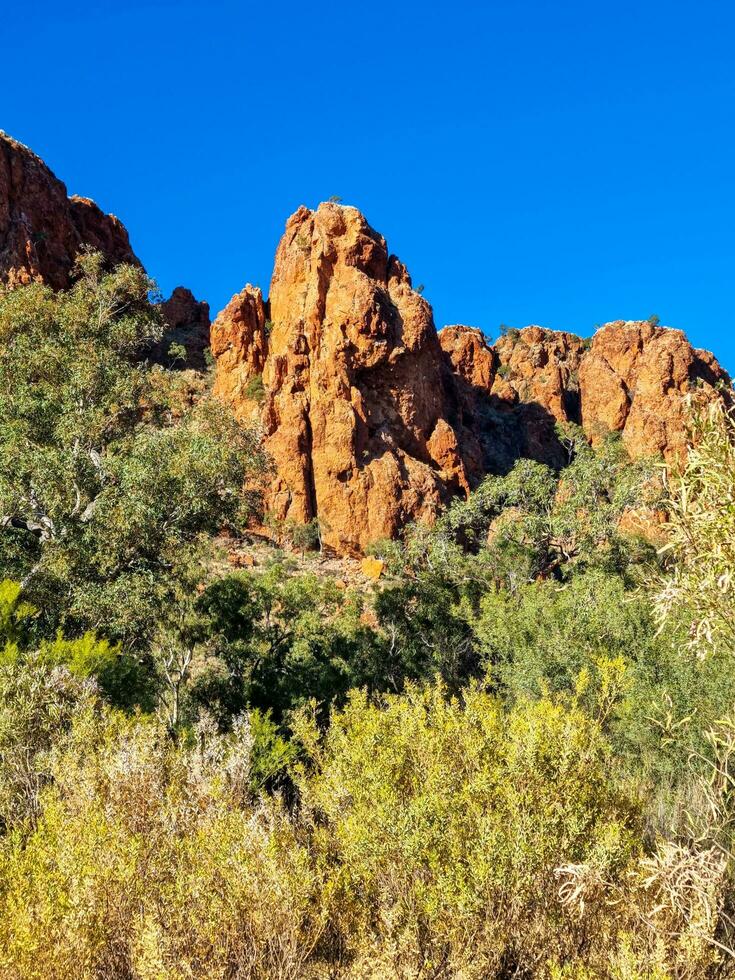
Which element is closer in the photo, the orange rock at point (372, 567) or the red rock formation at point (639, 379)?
the orange rock at point (372, 567)

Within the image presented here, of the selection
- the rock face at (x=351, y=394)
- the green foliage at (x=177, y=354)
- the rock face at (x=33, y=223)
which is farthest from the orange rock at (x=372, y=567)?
the rock face at (x=33, y=223)

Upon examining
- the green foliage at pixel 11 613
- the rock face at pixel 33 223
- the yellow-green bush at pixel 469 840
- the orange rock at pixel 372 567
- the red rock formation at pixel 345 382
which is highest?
the rock face at pixel 33 223

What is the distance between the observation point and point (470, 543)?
43625 mm

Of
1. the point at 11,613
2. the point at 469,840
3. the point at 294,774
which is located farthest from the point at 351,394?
the point at 469,840

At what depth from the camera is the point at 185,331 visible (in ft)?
207

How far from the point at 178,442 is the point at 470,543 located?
100 ft

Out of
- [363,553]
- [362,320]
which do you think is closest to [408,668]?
[363,553]

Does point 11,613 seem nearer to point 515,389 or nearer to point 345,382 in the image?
point 345,382

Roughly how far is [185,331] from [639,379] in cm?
3950

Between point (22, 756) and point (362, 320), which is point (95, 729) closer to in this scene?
point (22, 756)

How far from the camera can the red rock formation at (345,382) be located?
47.0 metres

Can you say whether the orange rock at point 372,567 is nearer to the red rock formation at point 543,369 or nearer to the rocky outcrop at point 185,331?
the rocky outcrop at point 185,331

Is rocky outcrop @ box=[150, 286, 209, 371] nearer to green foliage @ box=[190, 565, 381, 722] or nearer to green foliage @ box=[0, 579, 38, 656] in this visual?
green foliage @ box=[190, 565, 381, 722]

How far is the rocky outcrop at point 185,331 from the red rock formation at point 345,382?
177 inches
